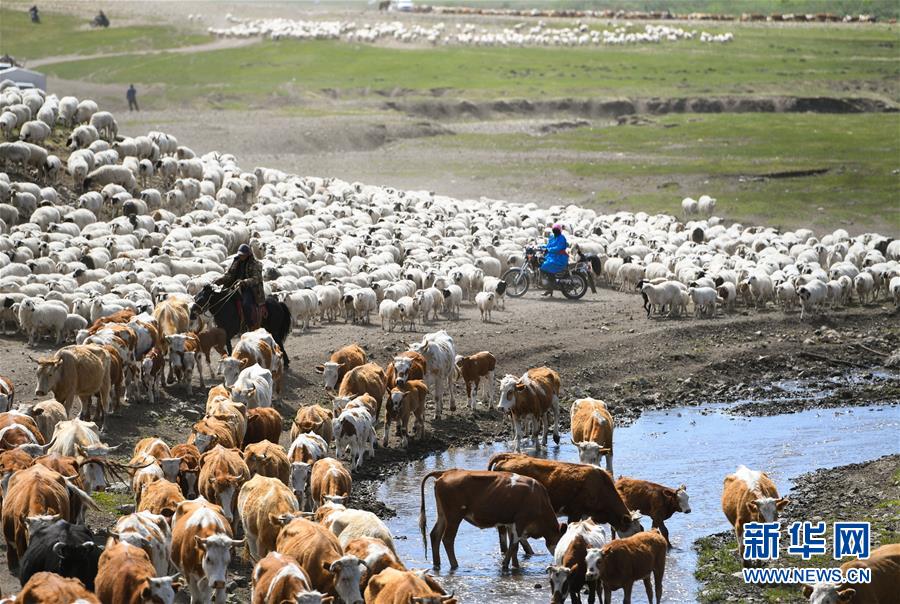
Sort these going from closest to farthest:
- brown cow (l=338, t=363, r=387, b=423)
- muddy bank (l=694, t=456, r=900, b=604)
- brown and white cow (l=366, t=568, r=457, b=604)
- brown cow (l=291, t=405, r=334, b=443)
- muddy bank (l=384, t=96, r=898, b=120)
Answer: brown and white cow (l=366, t=568, r=457, b=604)
muddy bank (l=694, t=456, r=900, b=604)
brown cow (l=291, t=405, r=334, b=443)
brown cow (l=338, t=363, r=387, b=423)
muddy bank (l=384, t=96, r=898, b=120)

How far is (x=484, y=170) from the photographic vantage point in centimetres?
5334

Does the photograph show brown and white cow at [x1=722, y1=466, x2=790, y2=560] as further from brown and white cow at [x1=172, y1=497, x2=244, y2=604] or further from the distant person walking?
the distant person walking

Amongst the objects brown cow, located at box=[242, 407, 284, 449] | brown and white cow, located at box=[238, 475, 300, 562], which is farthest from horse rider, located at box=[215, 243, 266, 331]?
brown and white cow, located at box=[238, 475, 300, 562]

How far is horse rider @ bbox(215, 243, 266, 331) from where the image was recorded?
23.8m

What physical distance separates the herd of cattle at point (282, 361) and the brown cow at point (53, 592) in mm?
29

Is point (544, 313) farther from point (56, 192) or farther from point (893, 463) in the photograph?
point (56, 192)

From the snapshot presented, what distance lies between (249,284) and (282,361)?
1702 mm

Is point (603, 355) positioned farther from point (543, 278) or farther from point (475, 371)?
point (543, 278)

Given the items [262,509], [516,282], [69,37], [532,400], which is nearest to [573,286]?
[516,282]

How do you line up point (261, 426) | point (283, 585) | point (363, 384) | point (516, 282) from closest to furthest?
point (283, 585), point (261, 426), point (363, 384), point (516, 282)

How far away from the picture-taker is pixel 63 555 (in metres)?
12.8

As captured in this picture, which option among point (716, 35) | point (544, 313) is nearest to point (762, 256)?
point (544, 313)

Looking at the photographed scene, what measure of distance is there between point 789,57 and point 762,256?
5918 centimetres

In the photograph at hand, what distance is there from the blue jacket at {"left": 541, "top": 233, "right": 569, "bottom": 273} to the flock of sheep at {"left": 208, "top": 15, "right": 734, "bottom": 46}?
6643 centimetres
